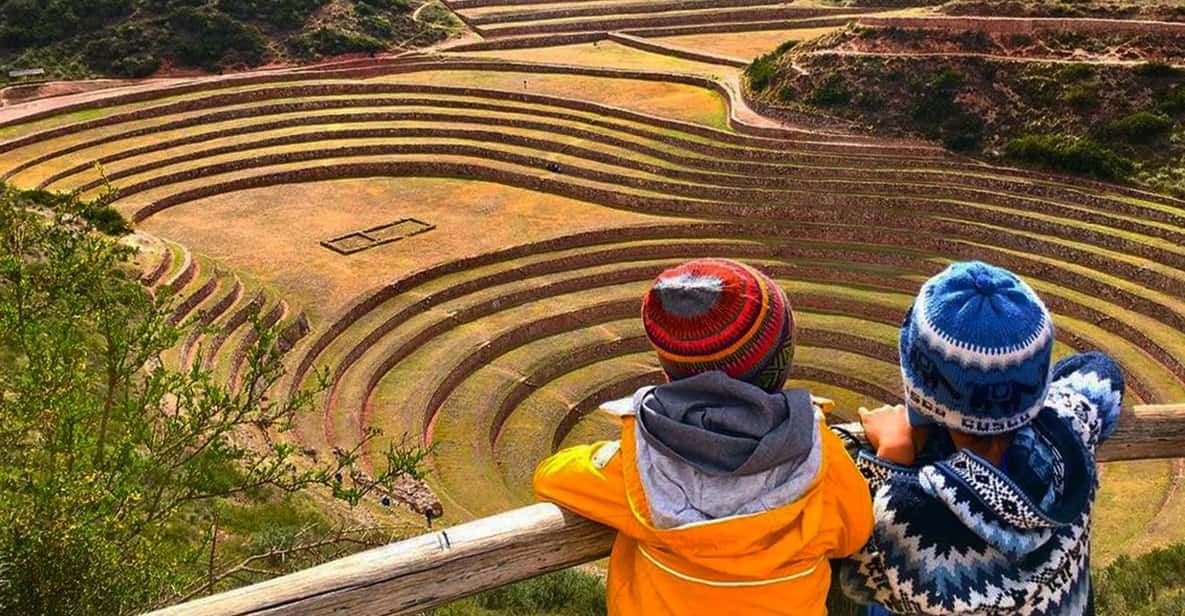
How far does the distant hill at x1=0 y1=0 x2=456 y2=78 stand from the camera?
102 ft

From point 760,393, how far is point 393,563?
3.46ft

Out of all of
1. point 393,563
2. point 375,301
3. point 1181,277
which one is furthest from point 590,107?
point 393,563

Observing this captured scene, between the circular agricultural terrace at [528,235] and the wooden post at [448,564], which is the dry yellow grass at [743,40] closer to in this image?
the circular agricultural terrace at [528,235]

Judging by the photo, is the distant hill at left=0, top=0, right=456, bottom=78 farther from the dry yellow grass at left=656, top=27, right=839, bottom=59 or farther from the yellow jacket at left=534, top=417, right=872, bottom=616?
the yellow jacket at left=534, top=417, right=872, bottom=616

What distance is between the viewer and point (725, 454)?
7.55 feet

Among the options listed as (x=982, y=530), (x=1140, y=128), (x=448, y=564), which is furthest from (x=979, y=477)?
(x=1140, y=128)

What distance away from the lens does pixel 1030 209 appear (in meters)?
19.8

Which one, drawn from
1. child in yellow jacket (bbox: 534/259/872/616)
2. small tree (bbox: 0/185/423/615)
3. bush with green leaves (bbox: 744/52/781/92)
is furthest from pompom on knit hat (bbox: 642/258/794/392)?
bush with green leaves (bbox: 744/52/781/92)

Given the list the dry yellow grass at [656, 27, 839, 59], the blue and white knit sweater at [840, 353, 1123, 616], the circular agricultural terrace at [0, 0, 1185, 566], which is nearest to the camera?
the blue and white knit sweater at [840, 353, 1123, 616]

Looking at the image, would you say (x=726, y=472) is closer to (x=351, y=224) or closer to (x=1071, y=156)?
(x=351, y=224)

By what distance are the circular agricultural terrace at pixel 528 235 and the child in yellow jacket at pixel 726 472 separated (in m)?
9.83

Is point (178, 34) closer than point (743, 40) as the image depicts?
Yes

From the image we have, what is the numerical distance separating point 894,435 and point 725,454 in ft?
1.83

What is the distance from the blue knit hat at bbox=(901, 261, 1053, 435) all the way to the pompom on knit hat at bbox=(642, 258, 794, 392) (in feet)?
1.10
